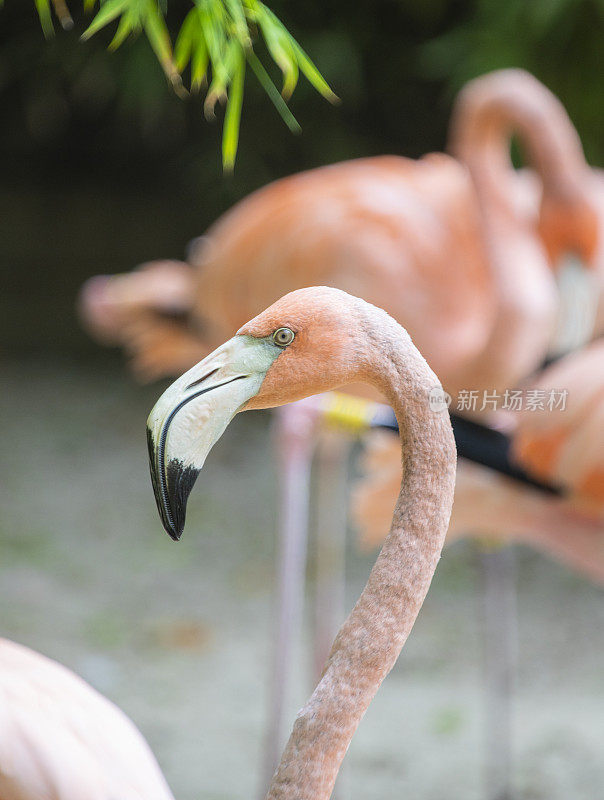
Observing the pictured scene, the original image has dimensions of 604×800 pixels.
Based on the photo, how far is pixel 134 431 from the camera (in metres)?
3.85

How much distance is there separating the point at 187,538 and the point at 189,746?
102 centimetres

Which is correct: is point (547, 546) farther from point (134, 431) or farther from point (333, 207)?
point (134, 431)

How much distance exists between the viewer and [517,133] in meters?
2.09

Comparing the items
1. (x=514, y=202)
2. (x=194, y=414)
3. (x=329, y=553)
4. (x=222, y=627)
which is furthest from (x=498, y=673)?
(x=194, y=414)

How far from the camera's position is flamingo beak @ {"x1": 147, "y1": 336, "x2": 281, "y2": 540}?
0.71m

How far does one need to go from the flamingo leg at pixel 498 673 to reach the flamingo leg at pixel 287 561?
0.40 meters

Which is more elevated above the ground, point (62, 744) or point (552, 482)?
point (62, 744)

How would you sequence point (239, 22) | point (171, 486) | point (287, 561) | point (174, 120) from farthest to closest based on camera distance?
point (174, 120)
point (287, 561)
point (239, 22)
point (171, 486)

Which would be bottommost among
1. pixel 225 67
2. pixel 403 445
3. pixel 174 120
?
pixel 174 120

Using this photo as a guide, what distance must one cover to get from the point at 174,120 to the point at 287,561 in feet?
10.5

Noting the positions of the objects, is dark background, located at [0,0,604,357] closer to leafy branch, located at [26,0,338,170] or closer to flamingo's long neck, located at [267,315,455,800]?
leafy branch, located at [26,0,338,170]

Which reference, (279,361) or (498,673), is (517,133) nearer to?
(498,673)

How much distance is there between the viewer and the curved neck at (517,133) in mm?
1973

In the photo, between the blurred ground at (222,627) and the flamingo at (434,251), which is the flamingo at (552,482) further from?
the blurred ground at (222,627)
